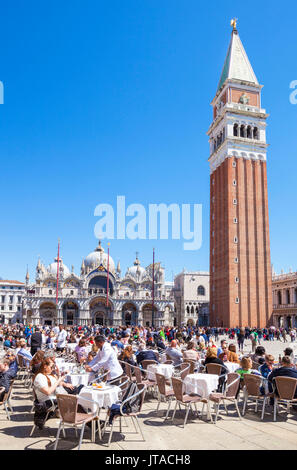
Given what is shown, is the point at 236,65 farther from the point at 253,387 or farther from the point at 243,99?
the point at 253,387

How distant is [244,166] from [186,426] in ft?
136

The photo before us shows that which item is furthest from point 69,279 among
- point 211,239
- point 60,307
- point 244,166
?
point 244,166

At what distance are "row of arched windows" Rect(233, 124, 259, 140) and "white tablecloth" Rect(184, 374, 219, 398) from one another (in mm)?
41934

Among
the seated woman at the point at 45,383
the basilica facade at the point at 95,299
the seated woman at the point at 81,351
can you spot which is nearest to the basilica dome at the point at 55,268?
the basilica facade at the point at 95,299

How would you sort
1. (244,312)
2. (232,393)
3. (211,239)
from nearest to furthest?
(232,393), (244,312), (211,239)

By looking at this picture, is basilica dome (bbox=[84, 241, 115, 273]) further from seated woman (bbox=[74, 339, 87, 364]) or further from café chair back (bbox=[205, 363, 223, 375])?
café chair back (bbox=[205, 363, 223, 375])

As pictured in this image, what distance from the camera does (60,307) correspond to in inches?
2208

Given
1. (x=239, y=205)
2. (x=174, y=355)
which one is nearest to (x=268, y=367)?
(x=174, y=355)

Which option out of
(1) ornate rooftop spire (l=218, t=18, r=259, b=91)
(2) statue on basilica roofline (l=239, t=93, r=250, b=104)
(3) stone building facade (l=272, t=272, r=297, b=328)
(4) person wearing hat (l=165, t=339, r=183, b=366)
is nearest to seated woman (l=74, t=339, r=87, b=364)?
(4) person wearing hat (l=165, t=339, r=183, b=366)

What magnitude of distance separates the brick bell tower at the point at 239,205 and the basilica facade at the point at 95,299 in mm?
16255

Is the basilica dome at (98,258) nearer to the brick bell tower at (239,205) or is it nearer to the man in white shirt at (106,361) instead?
the brick bell tower at (239,205)

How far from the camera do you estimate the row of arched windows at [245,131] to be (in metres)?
45.9

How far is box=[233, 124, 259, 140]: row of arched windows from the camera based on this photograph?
45.9 metres
